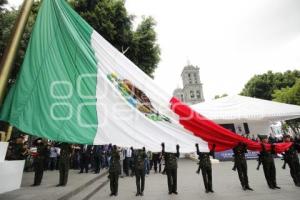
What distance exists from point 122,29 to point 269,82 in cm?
Result: 3679

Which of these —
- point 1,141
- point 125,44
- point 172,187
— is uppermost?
point 125,44

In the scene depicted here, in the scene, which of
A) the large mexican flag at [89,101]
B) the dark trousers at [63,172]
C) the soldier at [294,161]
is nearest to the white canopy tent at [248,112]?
the soldier at [294,161]

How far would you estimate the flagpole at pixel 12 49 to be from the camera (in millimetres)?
2961

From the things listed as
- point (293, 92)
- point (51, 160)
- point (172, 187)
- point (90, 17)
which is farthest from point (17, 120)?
point (293, 92)

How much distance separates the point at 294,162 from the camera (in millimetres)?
8812

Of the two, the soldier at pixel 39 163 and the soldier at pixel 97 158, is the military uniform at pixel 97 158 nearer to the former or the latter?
the soldier at pixel 97 158

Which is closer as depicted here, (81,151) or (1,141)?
(1,141)

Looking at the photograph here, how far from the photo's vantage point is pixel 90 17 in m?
16.5

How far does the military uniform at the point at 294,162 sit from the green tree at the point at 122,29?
1072 centimetres

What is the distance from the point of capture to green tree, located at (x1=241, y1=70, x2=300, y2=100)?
143 ft

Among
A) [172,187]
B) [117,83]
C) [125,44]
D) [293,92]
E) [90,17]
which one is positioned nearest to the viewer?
[117,83]

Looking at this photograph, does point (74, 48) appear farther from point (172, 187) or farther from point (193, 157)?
point (193, 157)

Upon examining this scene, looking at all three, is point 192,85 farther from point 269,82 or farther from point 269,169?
point 269,169

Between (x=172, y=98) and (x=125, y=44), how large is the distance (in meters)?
14.9
